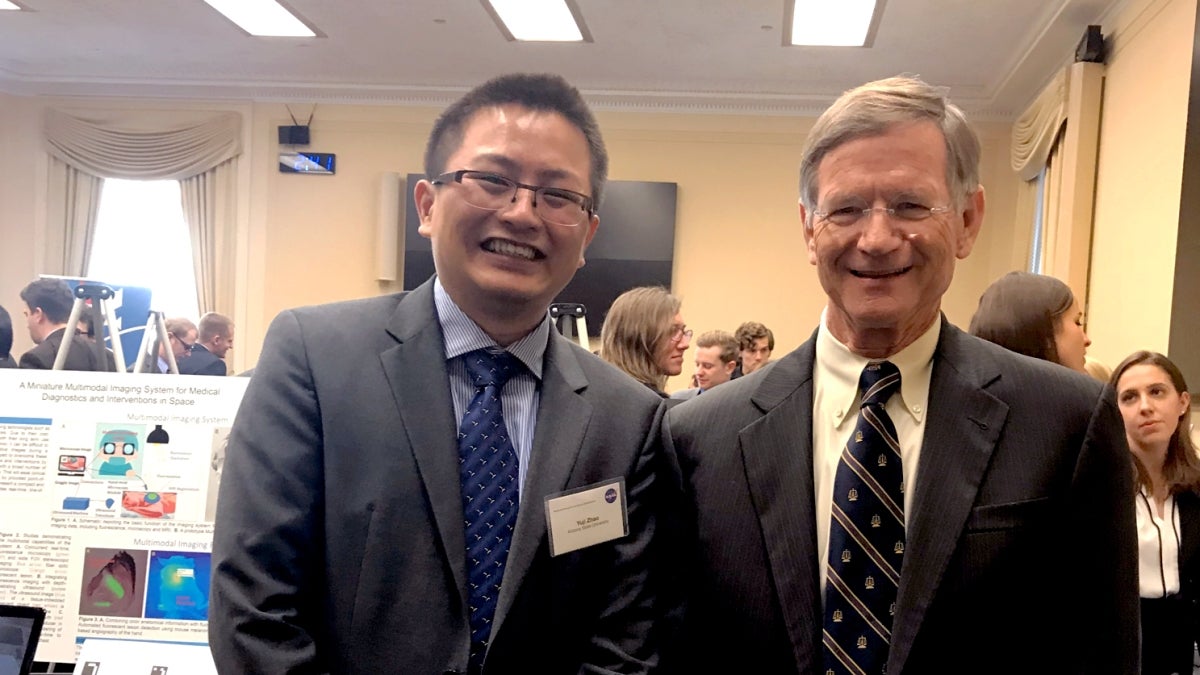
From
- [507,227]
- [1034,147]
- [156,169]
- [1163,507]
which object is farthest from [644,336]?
[156,169]

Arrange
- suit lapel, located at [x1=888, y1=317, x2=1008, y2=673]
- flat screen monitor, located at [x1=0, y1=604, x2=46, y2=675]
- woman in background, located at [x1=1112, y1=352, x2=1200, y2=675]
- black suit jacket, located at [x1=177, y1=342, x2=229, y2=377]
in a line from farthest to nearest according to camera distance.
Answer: black suit jacket, located at [x1=177, y1=342, x2=229, y2=377] → woman in background, located at [x1=1112, y1=352, x2=1200, y2=675] → flat screen monitor, located at [x1=0, y1=604, x2=46, y2=675] → suit lapel, located at [x1=888, y1=317, x2=1008, y2=673]

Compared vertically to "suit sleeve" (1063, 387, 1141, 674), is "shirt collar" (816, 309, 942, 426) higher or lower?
higher

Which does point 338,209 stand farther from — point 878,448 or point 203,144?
point 878,448

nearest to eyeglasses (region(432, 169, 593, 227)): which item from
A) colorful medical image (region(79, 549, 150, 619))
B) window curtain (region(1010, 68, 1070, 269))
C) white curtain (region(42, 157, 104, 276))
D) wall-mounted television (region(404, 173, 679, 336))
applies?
colorful medical image (region(79, 549, 150, 619))

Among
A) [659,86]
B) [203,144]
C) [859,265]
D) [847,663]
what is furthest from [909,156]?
[203,144]

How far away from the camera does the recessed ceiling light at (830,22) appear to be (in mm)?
6047

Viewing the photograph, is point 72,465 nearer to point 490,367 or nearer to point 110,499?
point 110,499

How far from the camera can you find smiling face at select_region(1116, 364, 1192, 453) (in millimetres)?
2832

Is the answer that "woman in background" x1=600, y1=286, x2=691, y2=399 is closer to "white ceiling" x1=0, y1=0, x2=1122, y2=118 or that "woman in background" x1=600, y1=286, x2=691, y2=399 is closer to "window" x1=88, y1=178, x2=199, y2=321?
"white ceiling" x1=0, y1=0, x2=1122, y2=118

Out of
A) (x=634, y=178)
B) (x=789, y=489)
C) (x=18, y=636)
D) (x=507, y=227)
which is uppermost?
(x=634, y=178)

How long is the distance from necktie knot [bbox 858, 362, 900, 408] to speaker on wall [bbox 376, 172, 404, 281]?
7.67 metres

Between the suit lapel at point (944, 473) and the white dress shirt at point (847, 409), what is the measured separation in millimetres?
27

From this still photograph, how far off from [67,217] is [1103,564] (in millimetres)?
9952

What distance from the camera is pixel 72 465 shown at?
1.92 m
